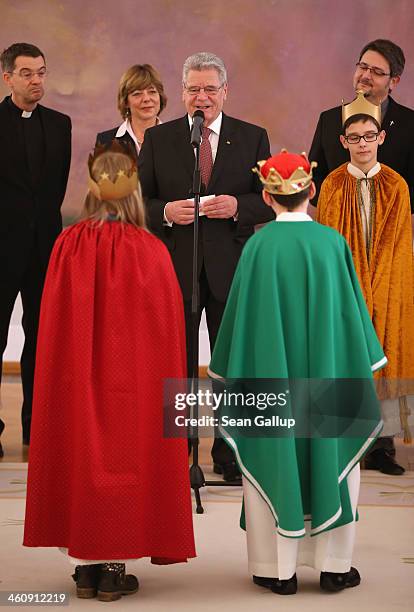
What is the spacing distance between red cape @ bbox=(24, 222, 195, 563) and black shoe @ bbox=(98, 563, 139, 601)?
0.11 meters

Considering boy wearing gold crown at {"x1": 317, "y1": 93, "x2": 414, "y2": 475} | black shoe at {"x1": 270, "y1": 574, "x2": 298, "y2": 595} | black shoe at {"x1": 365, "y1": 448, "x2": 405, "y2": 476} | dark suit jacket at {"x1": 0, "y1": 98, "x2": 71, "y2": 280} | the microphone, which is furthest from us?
dark suit jacket at {"x1": 0, "y1": 98, "x2": 71, "y2": 280}

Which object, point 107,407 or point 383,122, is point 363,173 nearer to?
point 383,122

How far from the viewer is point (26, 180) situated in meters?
6.14

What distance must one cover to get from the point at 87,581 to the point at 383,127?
2.95 m

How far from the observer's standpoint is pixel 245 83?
8.95m

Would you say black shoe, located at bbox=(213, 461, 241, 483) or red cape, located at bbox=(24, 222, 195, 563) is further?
black shoe, located at bbox=(213, 461, 241, 483)

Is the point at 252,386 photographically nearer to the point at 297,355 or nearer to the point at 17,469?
the point at 297,355

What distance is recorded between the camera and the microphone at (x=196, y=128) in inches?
194

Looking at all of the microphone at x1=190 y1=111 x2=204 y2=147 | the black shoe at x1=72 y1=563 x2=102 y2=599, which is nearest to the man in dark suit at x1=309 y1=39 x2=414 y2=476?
the microphone at x1=190 y1=111 x2=204 y2=147

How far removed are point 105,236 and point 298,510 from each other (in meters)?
1.10

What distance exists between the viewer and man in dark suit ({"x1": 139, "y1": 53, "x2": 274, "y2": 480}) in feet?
17.7

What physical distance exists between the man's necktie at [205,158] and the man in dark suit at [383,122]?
596mm

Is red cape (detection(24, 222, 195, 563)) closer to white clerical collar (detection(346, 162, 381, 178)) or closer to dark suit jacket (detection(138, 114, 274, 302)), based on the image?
dark suit jacket (detection(138, 114, 274, 302))

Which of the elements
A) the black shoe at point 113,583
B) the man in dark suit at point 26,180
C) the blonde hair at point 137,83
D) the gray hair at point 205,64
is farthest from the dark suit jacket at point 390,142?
the black shoe at point 113,583
